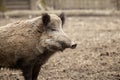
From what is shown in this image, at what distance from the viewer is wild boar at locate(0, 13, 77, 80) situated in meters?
5.80

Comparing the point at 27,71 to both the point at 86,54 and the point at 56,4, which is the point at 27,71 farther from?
the point at 56,4

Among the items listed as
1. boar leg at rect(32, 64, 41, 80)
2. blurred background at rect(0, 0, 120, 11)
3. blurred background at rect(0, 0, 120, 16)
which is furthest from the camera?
blurred background at rect(0, 0, 120, 11)

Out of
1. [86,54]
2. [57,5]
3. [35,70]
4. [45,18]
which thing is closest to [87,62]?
[86,54]

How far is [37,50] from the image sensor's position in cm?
583

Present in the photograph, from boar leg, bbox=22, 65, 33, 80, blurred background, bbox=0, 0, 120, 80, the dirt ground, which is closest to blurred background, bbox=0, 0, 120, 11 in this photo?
blurred background, bbox=0, 0, 120, 80

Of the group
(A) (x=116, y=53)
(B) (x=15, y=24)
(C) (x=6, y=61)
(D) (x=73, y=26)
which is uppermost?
(B) (x=15, y=24)

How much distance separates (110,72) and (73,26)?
25.0 ft

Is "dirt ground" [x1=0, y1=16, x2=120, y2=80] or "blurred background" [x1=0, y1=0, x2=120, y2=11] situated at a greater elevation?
"dirt ground" [x1=0, y1=16, x2=120, y2=80]

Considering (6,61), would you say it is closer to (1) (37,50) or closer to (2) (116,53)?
(1) (37,50)

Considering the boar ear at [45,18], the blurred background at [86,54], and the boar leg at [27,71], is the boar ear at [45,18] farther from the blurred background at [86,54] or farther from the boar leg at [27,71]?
the blurred background at [86,54]

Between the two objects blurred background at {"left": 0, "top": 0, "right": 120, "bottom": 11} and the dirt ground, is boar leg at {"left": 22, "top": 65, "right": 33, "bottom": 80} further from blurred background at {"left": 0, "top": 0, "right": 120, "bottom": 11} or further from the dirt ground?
blurred background at {"left": 0, "top": 0, "right": 120, "bottom": 11}

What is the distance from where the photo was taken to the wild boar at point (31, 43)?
5797 mm

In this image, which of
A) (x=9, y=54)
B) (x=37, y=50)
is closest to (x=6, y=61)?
(x=9, y=54)

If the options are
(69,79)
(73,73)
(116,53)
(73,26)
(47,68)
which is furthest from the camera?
(73,26)
